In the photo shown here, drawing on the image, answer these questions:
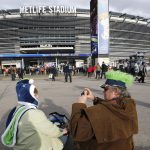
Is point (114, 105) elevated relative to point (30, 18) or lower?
lower

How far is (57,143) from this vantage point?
3.82m

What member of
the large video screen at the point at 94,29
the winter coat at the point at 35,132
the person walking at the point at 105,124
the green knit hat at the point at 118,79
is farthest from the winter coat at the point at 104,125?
the large video screen at the point at 94,29

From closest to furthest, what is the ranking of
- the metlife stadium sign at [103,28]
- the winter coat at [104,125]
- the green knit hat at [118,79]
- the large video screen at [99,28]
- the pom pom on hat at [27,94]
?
the winter coat at [104,125] → the green knit hat at [118,79] → the pom pom on hat at [27,94] → the large video screen at [99,28] → the metlife stadium sign at [103,28]

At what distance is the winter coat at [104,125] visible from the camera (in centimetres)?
274

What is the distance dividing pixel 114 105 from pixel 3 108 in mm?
9900

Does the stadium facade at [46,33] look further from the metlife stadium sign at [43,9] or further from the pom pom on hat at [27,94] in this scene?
the pom pom on hat at [27,94]

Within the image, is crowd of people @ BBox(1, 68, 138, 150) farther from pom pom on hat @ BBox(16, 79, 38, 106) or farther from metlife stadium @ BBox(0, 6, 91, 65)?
metlife stadium @ BBox(0, 6, 91, 65)

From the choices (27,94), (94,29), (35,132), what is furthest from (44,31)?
(35,132)

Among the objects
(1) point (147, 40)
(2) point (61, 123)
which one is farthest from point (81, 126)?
(1) point (147, 40)

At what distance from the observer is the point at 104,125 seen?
9.02 ft

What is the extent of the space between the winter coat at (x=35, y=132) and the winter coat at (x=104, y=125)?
0.63 metres

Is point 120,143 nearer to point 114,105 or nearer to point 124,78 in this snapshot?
point 114,105

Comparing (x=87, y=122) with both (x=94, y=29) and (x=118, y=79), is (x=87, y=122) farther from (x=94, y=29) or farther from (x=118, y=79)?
(x=94, y=29)

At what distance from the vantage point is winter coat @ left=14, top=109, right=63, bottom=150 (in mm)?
3463
